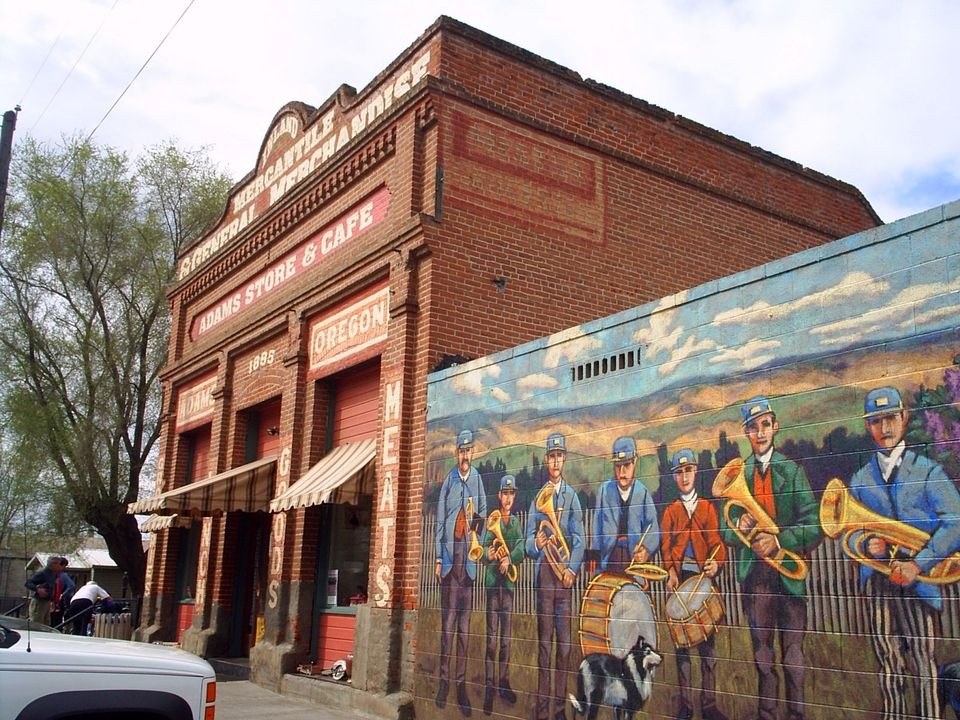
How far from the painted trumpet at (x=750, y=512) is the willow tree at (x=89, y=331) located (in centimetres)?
2270

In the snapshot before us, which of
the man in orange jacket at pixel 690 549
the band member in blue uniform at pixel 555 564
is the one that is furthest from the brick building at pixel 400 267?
the man in orange jacket at pixel 690 549

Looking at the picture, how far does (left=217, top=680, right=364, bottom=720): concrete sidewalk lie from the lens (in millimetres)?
10484

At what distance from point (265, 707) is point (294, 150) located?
874 cm

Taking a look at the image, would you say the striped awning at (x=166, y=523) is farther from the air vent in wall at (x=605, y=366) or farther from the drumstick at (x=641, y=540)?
the drumstick at (x=641, y=540)

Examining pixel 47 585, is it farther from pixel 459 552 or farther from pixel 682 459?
pixel 682 459

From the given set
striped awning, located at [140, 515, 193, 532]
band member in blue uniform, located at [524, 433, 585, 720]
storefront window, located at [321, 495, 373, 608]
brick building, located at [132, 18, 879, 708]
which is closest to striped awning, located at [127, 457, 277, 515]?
brick building, located at [132, 18, 879, 708]

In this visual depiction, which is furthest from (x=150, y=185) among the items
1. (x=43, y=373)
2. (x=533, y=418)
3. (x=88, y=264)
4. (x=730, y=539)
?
(x=730, y=539)

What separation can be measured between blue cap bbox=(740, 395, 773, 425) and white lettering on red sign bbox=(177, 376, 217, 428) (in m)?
12.9

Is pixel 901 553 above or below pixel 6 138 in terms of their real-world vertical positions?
below

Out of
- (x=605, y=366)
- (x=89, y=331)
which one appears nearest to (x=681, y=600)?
(x=605, y=366)

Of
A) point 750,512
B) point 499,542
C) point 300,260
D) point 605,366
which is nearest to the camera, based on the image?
point 750,512

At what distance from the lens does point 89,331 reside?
26.9m

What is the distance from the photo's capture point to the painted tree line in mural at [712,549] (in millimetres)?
5473

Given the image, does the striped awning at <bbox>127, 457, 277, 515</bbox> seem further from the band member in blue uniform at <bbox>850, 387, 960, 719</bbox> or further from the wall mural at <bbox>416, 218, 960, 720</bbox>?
the band member in blue uniform at <bbox>850, 387, 960, 719</bbox>
